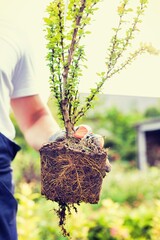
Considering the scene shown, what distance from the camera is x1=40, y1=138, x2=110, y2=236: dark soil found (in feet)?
4.72

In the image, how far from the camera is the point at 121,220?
3275mm

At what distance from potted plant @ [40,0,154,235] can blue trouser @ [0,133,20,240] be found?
0.19 m

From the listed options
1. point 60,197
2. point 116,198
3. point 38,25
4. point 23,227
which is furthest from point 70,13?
point 116,198

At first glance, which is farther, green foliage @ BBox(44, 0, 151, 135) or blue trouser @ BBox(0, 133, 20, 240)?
blue trouser @ BBox(0, 133, 20, 240)

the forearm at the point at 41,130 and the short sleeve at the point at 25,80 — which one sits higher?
the short sleeve at the point at 25,80

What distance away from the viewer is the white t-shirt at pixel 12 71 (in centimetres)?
167

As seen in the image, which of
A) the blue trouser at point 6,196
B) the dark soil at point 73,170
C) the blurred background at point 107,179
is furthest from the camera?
the blurred background at point 107,179

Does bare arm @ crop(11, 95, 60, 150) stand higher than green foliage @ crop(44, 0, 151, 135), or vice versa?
green foliage @ crop(44, 0, 151, 135)

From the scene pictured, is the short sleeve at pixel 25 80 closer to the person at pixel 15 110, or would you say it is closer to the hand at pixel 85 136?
the person at pixel 15 110

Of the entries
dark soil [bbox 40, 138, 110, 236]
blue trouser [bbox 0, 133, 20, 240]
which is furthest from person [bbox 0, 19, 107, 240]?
dark soil [bbox 40, 138, 110, 236]

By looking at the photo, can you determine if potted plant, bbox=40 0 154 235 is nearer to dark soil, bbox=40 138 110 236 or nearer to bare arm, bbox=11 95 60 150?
dark soil, bbox=40 138 110 236

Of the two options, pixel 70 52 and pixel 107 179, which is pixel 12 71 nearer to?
pixel 70 52

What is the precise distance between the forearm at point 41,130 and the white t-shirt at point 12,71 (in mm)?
86

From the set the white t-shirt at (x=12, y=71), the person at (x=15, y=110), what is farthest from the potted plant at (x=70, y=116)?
the white t-shirt at (x=12, y=71)
